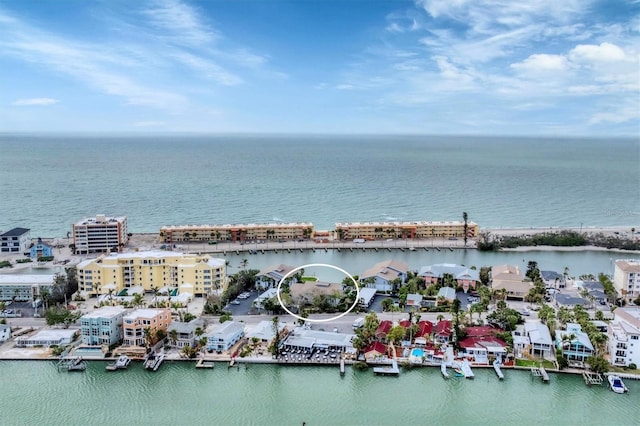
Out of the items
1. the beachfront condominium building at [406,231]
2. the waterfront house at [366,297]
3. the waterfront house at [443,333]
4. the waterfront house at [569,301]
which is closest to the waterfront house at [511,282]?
the waterfront house at [569,301]

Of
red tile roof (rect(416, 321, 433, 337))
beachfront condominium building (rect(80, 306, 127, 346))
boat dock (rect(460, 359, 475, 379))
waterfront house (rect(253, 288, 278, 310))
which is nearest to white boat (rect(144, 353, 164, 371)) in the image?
beachfront condominium building (rect(80, 306, 127, 346))

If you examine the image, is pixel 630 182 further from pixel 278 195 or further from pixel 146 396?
pixel 146 396

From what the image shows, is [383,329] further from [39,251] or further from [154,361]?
[39,251]

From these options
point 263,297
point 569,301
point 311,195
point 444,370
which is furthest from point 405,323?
point 311,195

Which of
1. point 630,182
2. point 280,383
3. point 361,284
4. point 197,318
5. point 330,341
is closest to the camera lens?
point 280,383

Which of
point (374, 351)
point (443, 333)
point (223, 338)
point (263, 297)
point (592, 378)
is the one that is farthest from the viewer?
point (263, 297)


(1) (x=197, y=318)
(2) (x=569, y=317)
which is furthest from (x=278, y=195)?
(2) (x=569, y=317)
